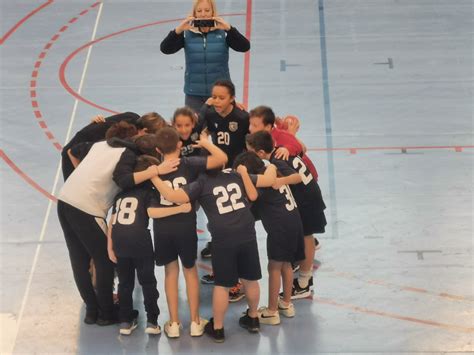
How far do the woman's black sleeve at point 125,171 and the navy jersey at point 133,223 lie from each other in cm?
12

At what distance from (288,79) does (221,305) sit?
568 centimetres

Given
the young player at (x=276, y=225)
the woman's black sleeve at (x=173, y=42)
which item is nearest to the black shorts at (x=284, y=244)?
the young player at (x=276, y=225)

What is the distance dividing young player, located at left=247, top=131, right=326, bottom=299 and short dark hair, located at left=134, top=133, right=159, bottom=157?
845 mm

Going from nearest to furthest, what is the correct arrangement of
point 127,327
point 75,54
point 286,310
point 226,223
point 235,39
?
1. point 226,223
2. point 127,327
3. point 286,310
4. point 235,39
5. point 75,54

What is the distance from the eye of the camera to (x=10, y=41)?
1476cm

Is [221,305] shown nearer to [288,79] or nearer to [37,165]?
[37,165]

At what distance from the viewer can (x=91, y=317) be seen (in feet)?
A: 28.5

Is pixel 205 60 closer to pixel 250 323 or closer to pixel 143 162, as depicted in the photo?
pixel 143 162

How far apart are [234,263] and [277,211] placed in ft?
2.02

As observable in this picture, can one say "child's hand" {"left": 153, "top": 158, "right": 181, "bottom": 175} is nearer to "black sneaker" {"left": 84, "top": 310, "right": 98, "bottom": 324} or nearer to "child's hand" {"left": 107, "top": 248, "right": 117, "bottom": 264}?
"child's hand" {"left": 107, "top": 248, "right": 117, "bottom": 264}

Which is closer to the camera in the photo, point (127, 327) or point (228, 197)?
point (228, 197)

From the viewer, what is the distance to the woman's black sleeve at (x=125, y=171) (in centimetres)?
819

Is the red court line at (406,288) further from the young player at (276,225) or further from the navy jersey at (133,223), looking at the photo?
the navy jersey at (133,223)

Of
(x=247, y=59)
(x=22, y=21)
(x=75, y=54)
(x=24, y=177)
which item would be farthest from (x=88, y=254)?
(x=22, y=21)
